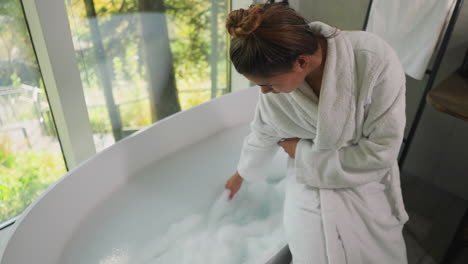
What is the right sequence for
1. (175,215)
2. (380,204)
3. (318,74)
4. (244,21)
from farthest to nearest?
1. (175,215)
2. (380,204)
3. (318,74)
4. (244,21)

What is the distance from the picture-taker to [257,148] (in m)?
1.28

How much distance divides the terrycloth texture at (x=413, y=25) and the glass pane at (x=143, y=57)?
87 cm

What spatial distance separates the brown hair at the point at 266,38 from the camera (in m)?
0.77

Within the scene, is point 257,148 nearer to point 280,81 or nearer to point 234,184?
point 234,184

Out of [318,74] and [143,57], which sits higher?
[318,74]

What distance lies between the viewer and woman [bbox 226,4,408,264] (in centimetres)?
81

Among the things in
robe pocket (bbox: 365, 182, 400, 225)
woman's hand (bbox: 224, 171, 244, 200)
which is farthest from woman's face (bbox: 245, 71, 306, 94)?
woman's hand (bbox: 224, 171, 244, 200)

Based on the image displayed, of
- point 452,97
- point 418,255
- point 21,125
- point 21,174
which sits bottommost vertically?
point 418,255

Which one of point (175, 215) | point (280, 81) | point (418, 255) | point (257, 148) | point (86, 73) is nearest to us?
point (280, 81)

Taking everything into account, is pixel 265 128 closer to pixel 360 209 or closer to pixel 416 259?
pixel 360 209

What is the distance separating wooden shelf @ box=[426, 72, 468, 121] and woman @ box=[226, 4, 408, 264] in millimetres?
234

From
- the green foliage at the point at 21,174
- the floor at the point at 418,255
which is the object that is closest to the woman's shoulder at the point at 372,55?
the floor at the point at 418,255

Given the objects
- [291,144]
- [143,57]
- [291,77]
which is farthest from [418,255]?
[143,57]

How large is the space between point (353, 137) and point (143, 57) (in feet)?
3.90
